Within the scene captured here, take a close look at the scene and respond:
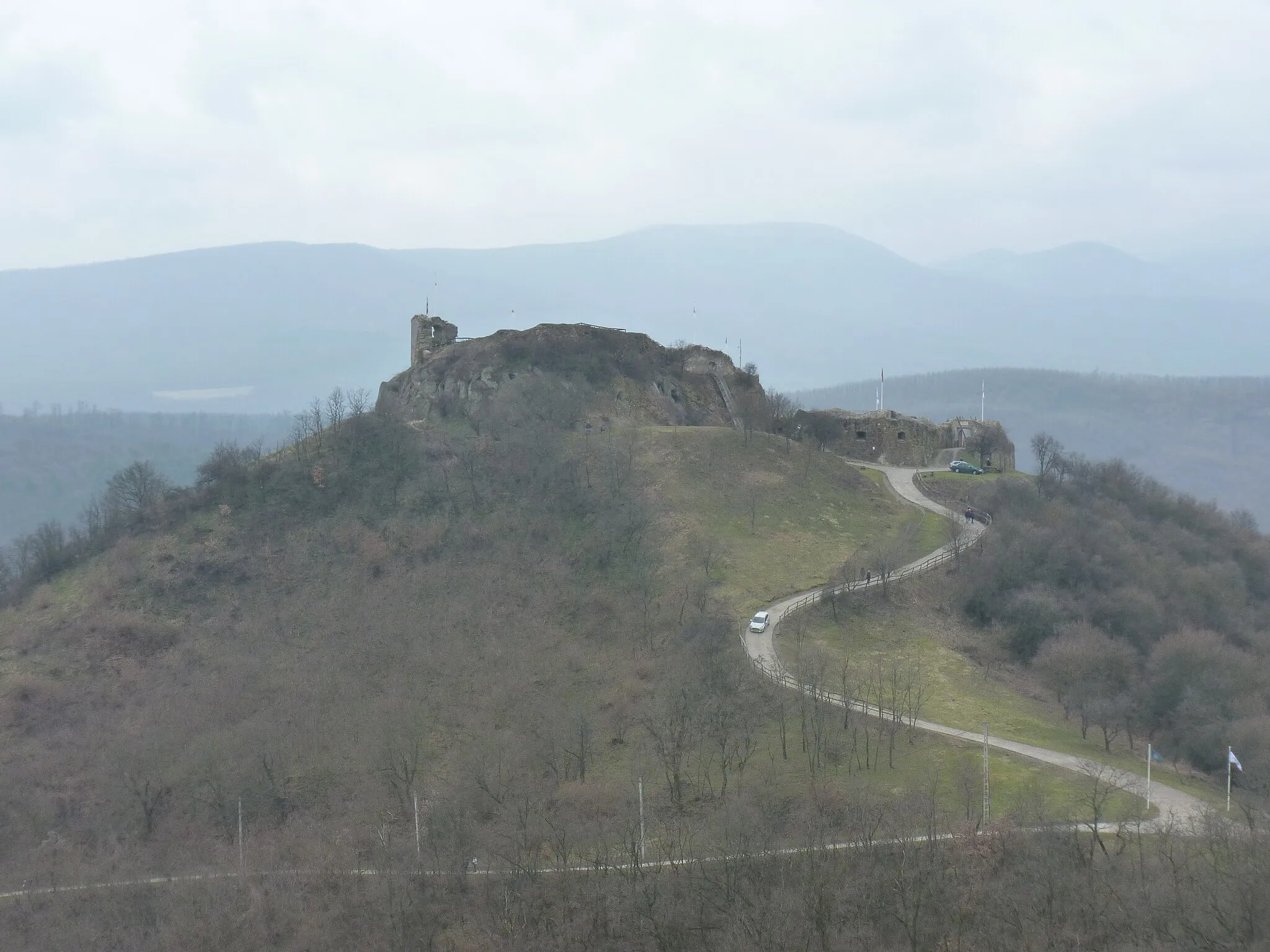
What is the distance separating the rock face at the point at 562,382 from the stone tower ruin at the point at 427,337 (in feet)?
0.23

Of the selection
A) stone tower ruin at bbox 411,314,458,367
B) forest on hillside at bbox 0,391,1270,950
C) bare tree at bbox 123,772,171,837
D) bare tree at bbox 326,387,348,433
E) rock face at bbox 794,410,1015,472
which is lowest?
bare tree at bbox 123,772,171,837

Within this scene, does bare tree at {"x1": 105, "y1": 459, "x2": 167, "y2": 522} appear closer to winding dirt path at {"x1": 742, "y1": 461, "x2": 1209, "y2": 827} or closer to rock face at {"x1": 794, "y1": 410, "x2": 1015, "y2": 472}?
winding dirt path at {"x1": 742, "y1": 461, "x2": 1209, "y2": 827}

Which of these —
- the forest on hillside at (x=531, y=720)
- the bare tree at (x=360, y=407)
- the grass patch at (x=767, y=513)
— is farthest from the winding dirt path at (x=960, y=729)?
the bare tree at (x=360, y=407)

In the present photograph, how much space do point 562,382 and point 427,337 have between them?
11.6 m

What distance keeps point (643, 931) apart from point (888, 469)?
169ft

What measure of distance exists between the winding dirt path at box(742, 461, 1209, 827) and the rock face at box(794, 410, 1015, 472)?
1707 centimetres

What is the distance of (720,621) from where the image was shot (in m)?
49.6

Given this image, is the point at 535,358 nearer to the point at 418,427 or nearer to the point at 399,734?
the point at 418,427

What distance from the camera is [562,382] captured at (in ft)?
247

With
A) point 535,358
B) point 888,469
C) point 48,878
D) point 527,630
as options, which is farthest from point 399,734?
point 888,469

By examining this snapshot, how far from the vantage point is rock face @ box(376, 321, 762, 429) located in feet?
241

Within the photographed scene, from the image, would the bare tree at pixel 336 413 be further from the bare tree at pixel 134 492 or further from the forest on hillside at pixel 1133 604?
the forest on hillside at pixel 1133 604

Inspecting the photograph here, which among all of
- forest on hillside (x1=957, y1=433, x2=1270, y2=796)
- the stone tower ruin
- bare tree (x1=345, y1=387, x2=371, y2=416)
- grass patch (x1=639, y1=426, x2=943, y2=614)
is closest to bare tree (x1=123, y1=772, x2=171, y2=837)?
grass patch (x1=639, y1=426, x2=943, y2=614)

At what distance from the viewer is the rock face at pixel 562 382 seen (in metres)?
73.5
